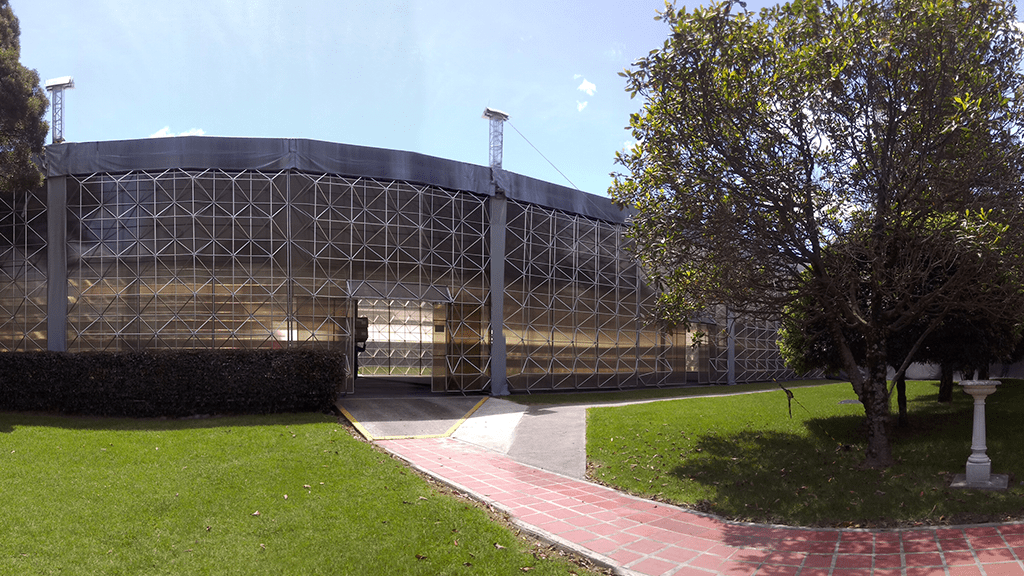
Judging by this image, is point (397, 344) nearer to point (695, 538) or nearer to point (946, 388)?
point (946, 388)

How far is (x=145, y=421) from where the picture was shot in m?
11.4

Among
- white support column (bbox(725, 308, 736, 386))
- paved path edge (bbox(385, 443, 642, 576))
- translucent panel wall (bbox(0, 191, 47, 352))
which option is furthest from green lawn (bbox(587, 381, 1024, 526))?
translucent panel wall (bbox(0, 191, 47, 352))

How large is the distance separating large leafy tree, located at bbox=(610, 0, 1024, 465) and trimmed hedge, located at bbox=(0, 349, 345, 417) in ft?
27.0

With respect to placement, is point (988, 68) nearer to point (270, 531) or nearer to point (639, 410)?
point (639, 410)

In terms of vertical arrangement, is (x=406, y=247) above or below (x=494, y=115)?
below

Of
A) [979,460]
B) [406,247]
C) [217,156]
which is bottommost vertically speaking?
[979,460]

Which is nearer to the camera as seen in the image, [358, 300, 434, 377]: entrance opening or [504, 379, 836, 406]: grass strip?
[504, 379, 836, 406]: grass strip

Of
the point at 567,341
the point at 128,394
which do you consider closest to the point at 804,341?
the point at 567,341

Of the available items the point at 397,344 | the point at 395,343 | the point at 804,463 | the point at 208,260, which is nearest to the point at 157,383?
the point at 208,260

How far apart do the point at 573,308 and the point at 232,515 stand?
48.8 feet

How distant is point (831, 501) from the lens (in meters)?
6.47

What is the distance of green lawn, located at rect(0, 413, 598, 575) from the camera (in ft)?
15.1

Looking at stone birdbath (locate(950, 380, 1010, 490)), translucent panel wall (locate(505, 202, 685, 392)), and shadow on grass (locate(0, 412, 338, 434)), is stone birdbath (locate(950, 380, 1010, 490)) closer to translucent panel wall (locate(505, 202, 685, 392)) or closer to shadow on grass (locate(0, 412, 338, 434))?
shadow on grass (locate(0, 412, 338, 434))

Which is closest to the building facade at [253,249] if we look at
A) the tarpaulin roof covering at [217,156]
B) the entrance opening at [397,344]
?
the tarpaulin roof covering at [217,156]
